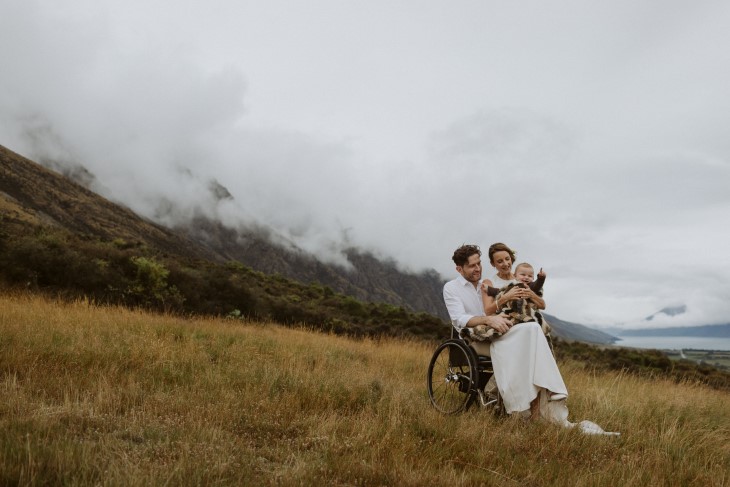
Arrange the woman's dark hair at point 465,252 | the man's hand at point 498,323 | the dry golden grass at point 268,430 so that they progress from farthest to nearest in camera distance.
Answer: the woman's dark hair at point 465,252, the man's hand at point 498,323, the dry golden grass at point 268,430

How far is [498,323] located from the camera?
5.14 meters

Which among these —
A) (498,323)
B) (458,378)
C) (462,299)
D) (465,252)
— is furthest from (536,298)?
(458,378)

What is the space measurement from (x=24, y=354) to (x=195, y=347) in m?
2.44

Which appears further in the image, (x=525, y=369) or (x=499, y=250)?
(x=499, y=250)

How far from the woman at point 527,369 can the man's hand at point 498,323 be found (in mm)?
83

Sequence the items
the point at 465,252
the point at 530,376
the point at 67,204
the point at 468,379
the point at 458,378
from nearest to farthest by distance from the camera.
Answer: the point at 530,376
the point at 468,379
the point at 458,378
the point at 465,252
the point at 67,204

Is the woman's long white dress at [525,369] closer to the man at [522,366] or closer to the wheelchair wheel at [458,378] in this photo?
the man at [522,366]

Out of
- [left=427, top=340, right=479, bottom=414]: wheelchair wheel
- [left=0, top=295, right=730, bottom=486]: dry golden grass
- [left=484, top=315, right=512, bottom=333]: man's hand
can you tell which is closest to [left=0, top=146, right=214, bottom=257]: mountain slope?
[left=0, top=295, right=730, bottom=486]: dry golden grass

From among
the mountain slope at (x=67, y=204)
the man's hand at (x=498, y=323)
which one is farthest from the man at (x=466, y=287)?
the mountain slope at (x=67, y=204)

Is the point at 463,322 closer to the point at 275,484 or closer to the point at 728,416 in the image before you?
the point at 275,484

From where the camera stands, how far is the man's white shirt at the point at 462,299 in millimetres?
5812

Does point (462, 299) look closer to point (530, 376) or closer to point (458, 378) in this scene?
point (458, 378)

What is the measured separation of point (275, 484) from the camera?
111 inches

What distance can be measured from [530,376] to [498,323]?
644 millimetres
